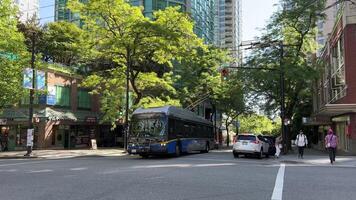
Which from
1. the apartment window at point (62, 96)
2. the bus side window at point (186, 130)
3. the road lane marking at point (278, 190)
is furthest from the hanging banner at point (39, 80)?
the road lane marking at point (278, 190)

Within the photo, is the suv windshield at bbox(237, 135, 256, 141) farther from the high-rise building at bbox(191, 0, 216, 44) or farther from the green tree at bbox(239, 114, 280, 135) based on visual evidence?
the green tree at bbox(239, 114, 280, 135)

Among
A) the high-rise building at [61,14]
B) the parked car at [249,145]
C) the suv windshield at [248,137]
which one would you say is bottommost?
the parked car at [249,145]

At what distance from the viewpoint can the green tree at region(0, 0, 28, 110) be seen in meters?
32.3

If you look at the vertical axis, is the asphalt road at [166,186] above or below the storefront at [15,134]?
below

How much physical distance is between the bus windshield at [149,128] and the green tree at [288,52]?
541 inches

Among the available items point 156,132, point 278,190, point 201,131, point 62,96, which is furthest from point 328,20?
point 278,190

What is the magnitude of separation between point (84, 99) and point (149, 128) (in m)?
22.3

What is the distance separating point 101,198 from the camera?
11352 mm

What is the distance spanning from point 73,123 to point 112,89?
5550 millimetres

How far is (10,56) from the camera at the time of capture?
33125mm

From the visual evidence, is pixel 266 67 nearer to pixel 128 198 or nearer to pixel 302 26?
pixel 302 26

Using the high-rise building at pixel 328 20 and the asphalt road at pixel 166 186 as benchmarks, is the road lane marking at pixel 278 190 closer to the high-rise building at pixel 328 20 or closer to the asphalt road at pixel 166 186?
the asphalt road at pixel 166 186

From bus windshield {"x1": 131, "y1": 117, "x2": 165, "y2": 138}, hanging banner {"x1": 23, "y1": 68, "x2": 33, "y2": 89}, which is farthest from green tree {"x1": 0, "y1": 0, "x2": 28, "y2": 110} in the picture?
bus windshield {"x1": 131, "y1": 117, "x2": 165, "y2": 138}

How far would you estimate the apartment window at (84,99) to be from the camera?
49841 millimetres
